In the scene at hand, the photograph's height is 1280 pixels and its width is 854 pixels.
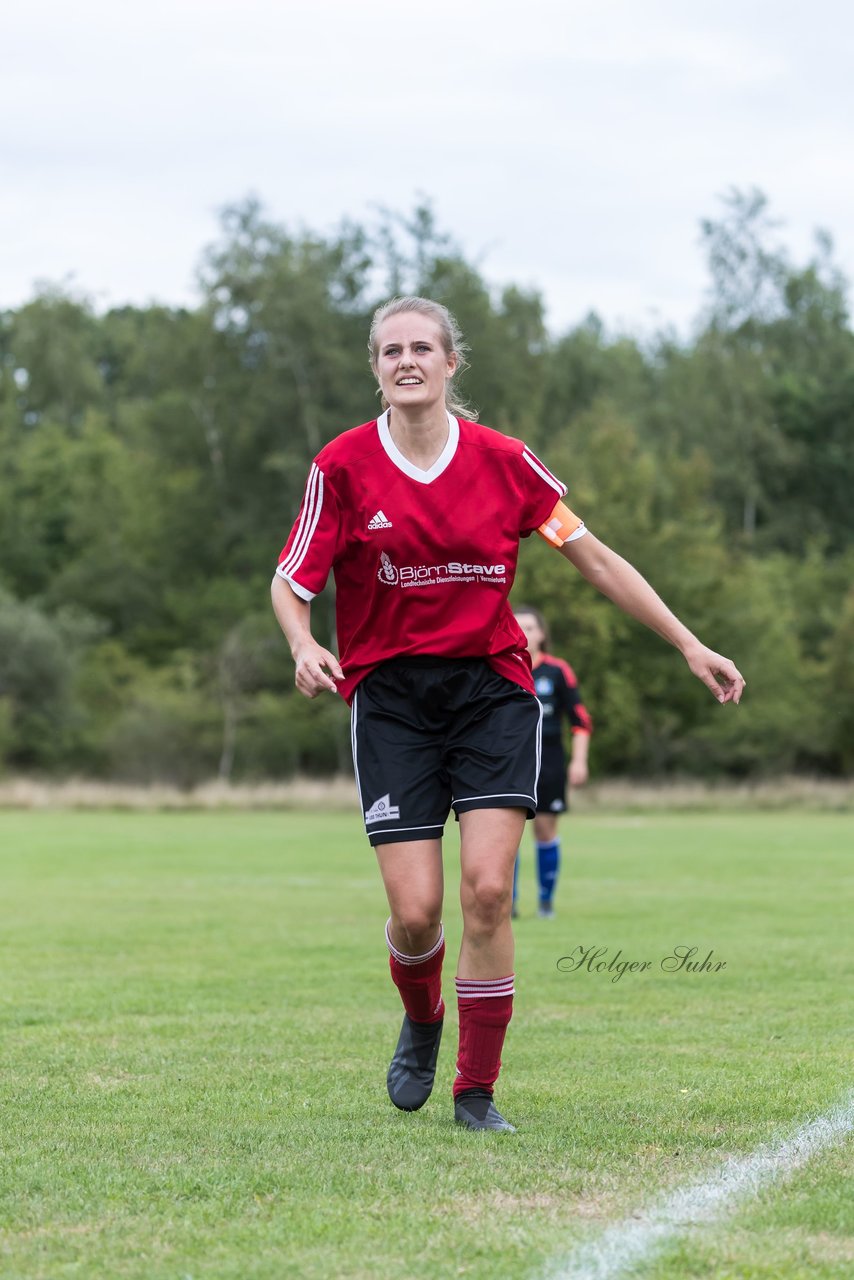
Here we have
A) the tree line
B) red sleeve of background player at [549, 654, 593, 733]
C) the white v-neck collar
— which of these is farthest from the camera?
the tree line

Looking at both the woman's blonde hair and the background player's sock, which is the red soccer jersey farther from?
the background player's sock

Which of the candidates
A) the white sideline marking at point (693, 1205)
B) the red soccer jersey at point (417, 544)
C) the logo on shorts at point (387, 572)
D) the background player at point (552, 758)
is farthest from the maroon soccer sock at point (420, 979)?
the background player at point (552, 758)

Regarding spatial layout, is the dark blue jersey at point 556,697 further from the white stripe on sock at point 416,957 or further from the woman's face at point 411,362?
the woman's face at point 411,362

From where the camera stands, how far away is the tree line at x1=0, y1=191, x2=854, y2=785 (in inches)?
1817

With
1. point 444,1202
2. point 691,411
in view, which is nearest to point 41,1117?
point 444,1202

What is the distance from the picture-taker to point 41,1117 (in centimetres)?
470

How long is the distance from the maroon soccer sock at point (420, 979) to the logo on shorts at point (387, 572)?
1060 millimetres

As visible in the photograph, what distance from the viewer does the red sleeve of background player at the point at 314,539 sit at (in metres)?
4.83

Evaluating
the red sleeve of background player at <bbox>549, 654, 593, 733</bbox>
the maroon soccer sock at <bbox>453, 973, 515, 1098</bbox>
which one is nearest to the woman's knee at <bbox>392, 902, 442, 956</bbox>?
the maroon soccer sock at <bbox>453, 973, 515, 1098</bbox>

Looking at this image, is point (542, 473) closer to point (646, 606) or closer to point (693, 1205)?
point (646, 606)

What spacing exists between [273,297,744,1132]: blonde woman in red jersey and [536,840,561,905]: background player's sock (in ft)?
23.2

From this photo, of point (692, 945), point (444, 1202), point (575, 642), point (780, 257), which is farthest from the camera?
point (780, 257)

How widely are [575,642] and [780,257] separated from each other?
22.4 m

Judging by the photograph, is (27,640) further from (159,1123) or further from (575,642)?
(159,1123)
